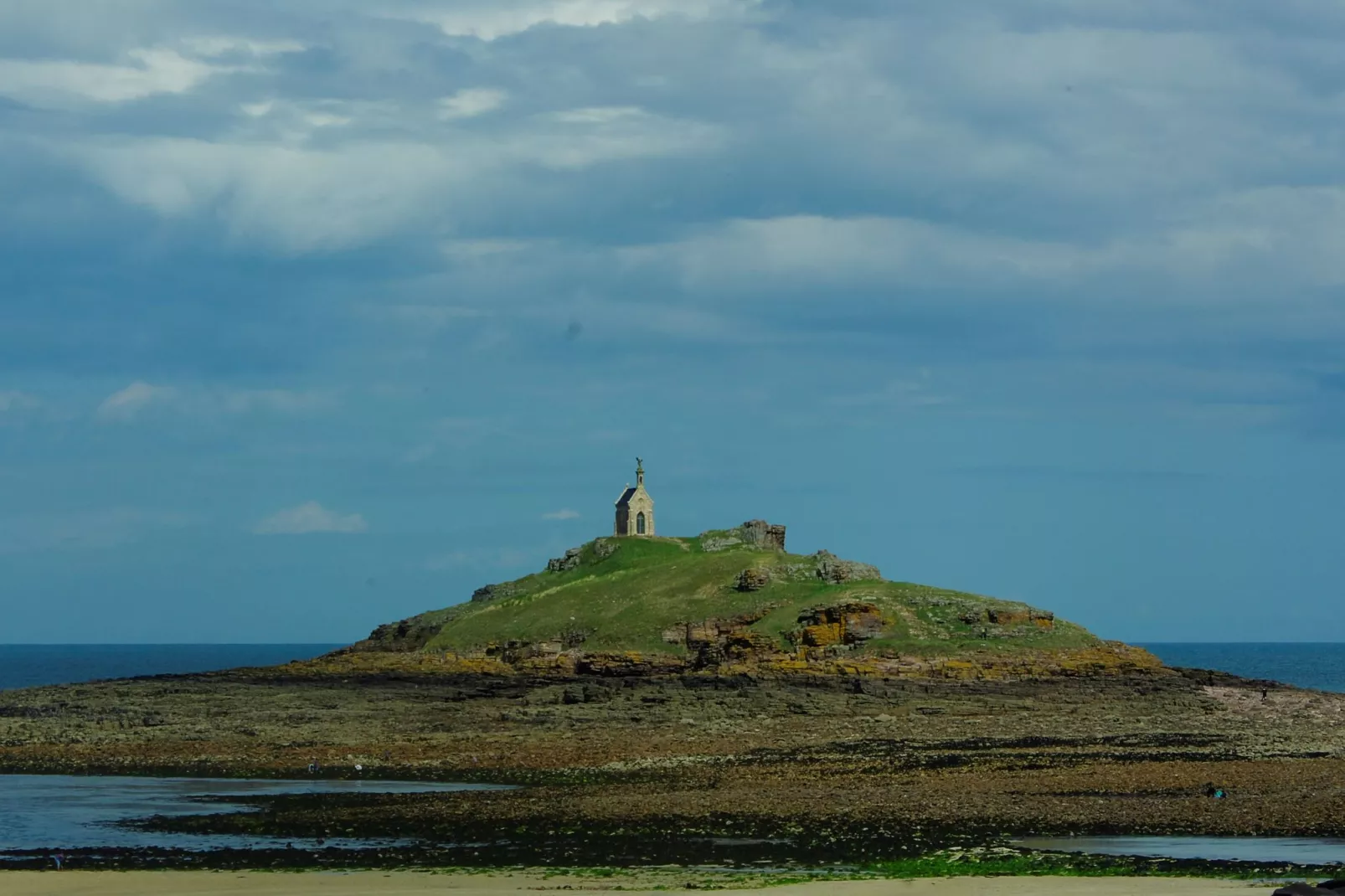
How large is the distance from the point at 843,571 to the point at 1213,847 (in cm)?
5949

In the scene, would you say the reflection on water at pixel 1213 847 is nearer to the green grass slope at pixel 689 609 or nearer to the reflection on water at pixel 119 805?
the reflection on water at pixel 119 805

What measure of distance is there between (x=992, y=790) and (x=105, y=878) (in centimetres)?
1887

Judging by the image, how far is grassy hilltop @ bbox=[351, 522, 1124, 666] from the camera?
2916 inches

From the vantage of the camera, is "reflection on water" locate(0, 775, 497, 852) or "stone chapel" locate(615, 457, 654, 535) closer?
"reflection on water" locate(0, 775, 497, 852)

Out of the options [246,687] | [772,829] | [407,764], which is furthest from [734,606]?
[772,829]

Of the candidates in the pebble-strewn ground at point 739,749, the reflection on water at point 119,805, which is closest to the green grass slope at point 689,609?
the pebble-strewn ground at point 739,749

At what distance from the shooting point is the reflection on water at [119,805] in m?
29.2

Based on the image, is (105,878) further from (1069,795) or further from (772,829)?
(1069,795)

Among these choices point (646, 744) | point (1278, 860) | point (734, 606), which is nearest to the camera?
point (1278, 860)

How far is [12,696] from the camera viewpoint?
232 feet

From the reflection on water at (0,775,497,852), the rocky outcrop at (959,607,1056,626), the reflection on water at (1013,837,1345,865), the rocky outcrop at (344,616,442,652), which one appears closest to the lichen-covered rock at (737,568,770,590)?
the rocky outcrop at (959,607,1056,626)

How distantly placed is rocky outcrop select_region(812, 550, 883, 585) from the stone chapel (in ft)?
79.3

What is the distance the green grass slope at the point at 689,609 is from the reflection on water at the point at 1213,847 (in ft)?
144

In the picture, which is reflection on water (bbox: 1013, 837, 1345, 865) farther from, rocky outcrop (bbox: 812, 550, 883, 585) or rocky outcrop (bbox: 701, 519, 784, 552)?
rocky outcrop (bbox: 701, 519, 784, 552)
